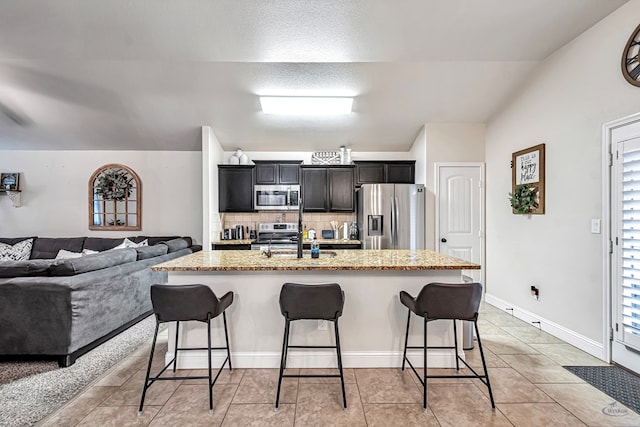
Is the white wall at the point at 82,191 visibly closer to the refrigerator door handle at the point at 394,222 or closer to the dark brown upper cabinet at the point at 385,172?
the dark brown upper cabinet at the point at 385,172

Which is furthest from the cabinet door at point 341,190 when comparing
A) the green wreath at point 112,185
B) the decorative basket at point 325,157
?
the green wreath at point 112,185

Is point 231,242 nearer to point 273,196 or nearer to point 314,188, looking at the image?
point 273,196

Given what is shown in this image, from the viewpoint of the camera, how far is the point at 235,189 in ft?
16.2

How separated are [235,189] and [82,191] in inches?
116

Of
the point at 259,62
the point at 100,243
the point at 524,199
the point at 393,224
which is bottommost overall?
the point at 100,243

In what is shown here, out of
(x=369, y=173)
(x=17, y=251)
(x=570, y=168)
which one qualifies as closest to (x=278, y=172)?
(x=369, y=173)

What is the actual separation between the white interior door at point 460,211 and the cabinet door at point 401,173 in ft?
1.76

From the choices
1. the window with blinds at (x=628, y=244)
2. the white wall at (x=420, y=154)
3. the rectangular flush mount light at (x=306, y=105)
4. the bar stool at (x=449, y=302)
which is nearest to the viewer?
the bar stool at (x=449, y=302)

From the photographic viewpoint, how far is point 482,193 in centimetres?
441

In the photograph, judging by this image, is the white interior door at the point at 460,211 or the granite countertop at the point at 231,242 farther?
the granite countertop at the point at 231,242

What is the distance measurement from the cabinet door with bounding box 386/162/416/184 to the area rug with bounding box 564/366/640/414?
3.15 m

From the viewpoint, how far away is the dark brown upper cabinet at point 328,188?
496 centimetres

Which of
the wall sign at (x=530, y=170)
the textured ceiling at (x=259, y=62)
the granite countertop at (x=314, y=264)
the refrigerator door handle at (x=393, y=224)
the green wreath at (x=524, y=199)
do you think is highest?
the textured ceiling at (x=259, y=62)

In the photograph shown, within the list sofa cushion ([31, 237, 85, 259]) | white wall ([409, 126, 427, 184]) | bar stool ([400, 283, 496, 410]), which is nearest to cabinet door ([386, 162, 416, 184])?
white wall ([409, 126, 427, 184])
